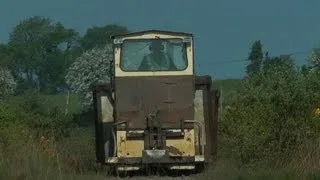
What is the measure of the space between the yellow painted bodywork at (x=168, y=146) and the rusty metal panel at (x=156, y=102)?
0.93 feet

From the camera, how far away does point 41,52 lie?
99.4 meters

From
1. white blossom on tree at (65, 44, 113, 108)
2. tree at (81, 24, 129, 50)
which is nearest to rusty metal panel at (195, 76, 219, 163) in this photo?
white blossom on tree at (65, 44, 113, 108)

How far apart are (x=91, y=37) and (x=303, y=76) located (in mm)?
86624

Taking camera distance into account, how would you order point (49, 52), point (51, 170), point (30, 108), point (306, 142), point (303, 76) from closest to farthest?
1. point (51, 170)
2. point (306, 142)
3. point (303, 76)
4. point (30, 108)
5. point (49, 52)

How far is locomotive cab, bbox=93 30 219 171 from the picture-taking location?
1847 centimetres

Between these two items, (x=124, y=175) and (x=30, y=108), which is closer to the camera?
(x=124, y=175)

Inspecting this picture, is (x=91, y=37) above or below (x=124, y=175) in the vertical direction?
above

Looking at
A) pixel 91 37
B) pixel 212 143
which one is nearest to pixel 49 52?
pixel 91 37

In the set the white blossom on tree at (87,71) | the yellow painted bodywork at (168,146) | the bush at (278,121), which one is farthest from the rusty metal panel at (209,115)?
the white blossom on tree at (87,71)

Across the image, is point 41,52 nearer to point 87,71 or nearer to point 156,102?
point 87,71

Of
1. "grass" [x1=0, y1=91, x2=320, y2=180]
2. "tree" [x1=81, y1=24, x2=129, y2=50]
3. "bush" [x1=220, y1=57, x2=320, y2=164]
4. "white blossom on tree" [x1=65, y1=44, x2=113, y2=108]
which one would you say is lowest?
"grass" [x1=0, y1=91, x2=320, y2=180]

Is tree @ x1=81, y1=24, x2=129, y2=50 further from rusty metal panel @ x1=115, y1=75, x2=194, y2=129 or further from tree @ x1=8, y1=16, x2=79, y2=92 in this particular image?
rusty metal panel @ x1=115, y1=75, x2=194, y2=129

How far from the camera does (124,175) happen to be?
Result: 18891 mm

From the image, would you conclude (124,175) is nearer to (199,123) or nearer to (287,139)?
(199,123)
